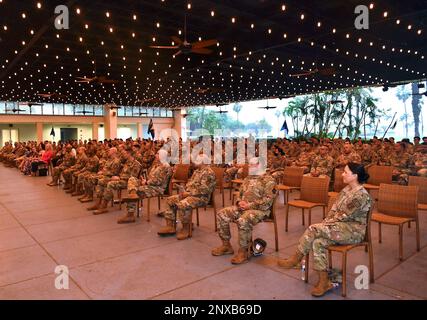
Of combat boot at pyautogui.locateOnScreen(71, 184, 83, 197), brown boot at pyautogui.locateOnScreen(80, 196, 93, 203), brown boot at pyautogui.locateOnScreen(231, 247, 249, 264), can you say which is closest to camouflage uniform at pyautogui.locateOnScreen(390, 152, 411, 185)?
brown boot at pyautogui.locateOnScreen(231, 247, 249, 264)

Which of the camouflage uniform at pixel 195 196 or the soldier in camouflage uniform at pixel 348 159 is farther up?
the soldier in camouflage uniform at pixel 348 159

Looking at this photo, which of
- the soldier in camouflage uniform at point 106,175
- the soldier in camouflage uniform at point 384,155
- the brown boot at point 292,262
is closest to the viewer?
the brown boot at point 292,262

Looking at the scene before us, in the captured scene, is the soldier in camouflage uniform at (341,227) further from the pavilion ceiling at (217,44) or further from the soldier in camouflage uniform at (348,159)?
the pavilion ceiling at (217,44)

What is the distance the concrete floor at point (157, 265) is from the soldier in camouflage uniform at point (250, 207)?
0.69 feet

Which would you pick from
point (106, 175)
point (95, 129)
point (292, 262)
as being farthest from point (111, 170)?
point (95, 129)

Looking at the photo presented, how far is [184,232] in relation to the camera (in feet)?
15.8

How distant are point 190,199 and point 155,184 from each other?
4.22ft

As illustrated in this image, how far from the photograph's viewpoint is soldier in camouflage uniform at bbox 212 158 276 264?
3.94 meters

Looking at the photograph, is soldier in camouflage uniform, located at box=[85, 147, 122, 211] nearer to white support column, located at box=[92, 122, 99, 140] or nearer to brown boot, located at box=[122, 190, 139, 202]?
brown boot, located at box=[122, 190, 139, 202]

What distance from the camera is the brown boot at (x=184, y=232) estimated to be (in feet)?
15.5

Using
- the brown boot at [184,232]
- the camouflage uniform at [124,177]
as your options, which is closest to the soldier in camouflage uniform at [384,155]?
the brown boot at [184,232]

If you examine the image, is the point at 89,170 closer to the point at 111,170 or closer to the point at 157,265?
the point at 111,170
